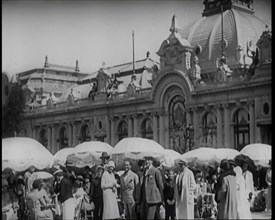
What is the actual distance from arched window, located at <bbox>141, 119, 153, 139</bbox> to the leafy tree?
24.3 metres

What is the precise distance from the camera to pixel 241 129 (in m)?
32.6

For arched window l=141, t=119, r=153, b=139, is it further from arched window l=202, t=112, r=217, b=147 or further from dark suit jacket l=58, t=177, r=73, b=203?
dark suit jacket l=58, t=177, r=73, b=203

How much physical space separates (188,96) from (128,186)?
20298mm

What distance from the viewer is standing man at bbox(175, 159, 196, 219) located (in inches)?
595

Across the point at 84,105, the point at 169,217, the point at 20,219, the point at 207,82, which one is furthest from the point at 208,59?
the point at 20,219

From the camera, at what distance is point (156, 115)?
37500 millimetres

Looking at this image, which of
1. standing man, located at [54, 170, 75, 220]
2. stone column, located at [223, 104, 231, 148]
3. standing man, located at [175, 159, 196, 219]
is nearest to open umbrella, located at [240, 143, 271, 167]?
standing man, located at [175, 159, 196, 219]

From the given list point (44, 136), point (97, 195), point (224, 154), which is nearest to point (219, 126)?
point (224, 154)

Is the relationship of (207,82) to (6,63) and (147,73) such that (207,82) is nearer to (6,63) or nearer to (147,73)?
(147,73)

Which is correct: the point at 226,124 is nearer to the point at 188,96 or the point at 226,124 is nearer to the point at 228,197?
the point at 188,96

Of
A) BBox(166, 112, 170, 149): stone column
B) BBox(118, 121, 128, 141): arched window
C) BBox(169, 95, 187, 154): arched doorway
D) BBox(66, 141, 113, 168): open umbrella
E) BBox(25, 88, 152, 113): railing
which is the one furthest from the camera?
BBox(118, 121, 128, 141): arched window

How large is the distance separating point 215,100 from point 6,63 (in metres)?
22.6

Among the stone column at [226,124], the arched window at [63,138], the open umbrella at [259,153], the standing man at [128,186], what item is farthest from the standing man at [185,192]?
the arched window at [63,138]

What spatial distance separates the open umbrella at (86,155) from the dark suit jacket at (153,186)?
8303 mm
